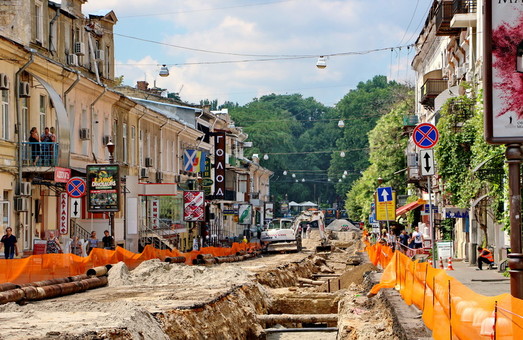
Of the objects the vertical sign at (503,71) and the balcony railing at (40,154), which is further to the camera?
the balcony railing at (40,154)

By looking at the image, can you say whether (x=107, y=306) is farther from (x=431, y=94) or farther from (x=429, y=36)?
(x=429, y=36)

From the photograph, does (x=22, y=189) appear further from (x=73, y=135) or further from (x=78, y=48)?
(x=78, y=48)

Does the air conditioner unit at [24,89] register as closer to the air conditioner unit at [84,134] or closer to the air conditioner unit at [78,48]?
the air conditioner unit at [84,134]

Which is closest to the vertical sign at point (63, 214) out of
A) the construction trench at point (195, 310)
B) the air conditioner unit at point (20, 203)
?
the air conditioner unit at point (20, 203)

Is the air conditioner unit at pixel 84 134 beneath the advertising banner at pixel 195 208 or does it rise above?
above

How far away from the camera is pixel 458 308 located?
10.0 m

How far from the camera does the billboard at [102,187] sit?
3134 centimetres

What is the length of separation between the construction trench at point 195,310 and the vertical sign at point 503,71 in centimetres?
534

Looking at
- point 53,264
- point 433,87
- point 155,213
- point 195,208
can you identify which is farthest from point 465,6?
point 53,264

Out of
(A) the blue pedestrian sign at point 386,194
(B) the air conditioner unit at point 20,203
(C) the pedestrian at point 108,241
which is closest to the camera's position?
(B) the air conditioner unit at point 20,203

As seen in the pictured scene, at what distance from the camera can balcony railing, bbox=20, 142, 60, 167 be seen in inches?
1178

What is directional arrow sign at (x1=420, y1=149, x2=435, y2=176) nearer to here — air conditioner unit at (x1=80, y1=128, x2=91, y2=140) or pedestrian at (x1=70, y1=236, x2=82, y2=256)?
pedestrian at (x1=70, y1=236, x2=82, y2=256)

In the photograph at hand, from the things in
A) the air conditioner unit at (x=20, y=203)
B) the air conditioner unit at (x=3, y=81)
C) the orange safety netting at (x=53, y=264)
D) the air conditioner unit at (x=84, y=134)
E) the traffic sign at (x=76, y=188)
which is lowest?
the orange safety netting at (x=53, y=264)

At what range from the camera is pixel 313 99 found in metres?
180
